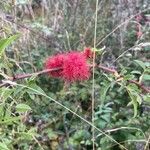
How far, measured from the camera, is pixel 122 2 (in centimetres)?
267

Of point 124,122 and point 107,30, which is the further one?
point 107,30

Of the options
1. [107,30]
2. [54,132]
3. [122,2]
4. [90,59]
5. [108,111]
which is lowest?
[54,132]

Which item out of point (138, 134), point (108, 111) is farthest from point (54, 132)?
point (138, 134)

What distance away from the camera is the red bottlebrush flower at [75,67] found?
1035 mm

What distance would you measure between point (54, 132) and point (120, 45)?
2.47ft

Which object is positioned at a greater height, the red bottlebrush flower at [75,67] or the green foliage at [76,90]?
the red bottlebrush flower at [75,67]

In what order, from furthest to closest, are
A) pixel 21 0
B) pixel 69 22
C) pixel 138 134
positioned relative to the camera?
1. pixel 69 22
2. pixel 21 0
3. pixel 138 134

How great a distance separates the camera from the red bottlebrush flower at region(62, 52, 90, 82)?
1.04 meters

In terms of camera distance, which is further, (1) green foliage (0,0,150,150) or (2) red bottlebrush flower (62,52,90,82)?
(1) green foliage (0,0,150,150)

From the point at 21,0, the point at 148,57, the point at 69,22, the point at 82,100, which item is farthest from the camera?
the point at 69,22

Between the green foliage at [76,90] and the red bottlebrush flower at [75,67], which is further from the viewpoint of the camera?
the green foliage at [76,90]

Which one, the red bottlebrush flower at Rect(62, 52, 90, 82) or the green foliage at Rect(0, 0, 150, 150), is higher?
the red bottlebrush flower at Rect(62, 52, 90, 82)

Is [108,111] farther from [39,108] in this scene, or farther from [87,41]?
[87,41]

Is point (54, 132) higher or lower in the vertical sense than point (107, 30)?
lower
